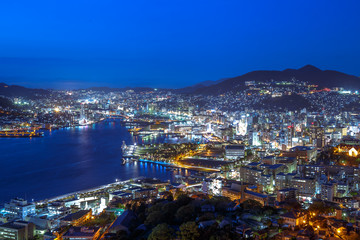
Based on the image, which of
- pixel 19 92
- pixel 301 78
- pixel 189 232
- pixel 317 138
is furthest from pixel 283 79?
pixel 189 232

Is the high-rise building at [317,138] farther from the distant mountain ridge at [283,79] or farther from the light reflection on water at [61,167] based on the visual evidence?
the distant mountain ridge at [283,79]

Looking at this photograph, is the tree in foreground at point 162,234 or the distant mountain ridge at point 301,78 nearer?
the tree in foreground at point 162,234

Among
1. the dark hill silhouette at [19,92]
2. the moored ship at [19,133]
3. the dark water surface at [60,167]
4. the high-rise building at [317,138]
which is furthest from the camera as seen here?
the dark hill silhouette at [19,92]

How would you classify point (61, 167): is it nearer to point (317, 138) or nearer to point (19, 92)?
point (317, 138)

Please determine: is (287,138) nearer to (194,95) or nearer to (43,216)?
(43,216)

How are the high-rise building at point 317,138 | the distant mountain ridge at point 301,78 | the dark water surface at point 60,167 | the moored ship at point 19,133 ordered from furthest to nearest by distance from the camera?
the distant mountain ridge at point 301,78 → the moored ship at point 19,133 → the high-rise building at point 317,138 → the dark water surface at point 60,167

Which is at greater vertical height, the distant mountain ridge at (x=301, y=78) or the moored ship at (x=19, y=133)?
the distant mountain ridge at (x=301, y=78)

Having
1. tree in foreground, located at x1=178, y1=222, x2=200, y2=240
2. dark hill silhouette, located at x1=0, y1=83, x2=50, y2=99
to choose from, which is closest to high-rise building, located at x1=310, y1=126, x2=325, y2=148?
tree in foreground, located at x1=178, y1=222, x2=200, y2=240

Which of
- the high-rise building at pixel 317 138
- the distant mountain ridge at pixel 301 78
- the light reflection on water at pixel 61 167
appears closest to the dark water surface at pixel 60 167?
the light reflection on water at pixel 61 167
